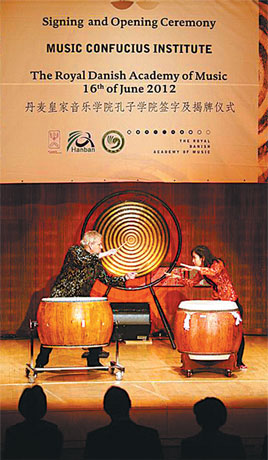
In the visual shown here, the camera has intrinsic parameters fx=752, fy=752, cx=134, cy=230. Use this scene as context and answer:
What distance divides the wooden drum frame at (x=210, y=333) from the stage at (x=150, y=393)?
5.1 inches

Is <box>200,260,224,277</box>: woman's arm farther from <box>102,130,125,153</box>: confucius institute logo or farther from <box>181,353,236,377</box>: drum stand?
<box>102,130,125,153</box>: confucius institute logo

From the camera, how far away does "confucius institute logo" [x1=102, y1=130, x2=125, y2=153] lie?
5.54 meters

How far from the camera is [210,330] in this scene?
194 inches

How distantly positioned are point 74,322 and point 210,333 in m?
0.90

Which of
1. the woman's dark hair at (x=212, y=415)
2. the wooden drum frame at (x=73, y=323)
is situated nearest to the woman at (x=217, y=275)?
the wooden drum frame at (x=73, y=323)

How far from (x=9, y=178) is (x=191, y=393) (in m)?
2.16

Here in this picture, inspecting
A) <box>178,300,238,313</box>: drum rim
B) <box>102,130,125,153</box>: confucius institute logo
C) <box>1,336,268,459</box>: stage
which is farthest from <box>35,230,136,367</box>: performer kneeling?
<box>102,130,125,153</box>: confucius institute logo

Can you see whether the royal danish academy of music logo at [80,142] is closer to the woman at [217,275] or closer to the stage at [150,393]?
the woman at [217,275]

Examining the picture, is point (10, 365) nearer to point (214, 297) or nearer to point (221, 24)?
point (214, 297)

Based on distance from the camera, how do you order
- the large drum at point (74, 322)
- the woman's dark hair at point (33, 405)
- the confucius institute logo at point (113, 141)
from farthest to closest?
the confucius institute logo at point (113, 141)
the large drum at point (74, 322)
the woman's dark hair at point (33, 405)

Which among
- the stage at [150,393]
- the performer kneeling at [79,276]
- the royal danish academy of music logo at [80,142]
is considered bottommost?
the stage at [150,393]

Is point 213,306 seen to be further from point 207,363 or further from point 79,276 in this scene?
point 79,276

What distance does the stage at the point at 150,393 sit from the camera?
338 cm

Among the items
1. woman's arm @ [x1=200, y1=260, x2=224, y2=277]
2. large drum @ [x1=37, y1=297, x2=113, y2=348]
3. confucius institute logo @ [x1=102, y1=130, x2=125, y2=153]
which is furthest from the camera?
confucius institute logo @ [x1=102, y1=130, x2=125, y2=153]
